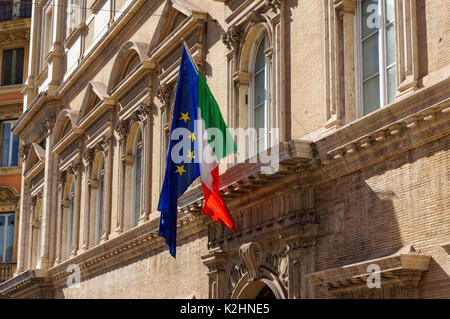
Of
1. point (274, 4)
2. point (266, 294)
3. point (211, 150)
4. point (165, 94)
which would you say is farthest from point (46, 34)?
point (266, 294)

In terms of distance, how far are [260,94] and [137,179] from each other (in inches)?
271

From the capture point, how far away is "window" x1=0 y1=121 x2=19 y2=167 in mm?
41531

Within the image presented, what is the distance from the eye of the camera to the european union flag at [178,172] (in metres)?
16.0

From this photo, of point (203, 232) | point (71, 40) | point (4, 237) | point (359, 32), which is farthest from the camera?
point (4, 237)

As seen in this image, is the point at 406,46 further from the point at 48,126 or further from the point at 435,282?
the point at 48,126

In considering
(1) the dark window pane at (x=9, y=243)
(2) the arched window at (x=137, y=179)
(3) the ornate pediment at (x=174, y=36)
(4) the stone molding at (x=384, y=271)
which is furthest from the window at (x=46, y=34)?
(4) the stone molding at (x=384, y=271)

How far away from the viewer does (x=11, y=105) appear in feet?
138

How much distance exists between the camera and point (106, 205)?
24.2 meters

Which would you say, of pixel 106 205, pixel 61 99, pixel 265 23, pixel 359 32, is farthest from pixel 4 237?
pixel 359 32

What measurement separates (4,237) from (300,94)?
27.2 metres

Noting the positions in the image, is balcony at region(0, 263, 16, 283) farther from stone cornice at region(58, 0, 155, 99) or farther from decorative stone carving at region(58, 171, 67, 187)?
stone cornice at region(58, 0, 155, 99)

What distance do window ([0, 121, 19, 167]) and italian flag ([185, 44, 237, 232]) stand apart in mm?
26664

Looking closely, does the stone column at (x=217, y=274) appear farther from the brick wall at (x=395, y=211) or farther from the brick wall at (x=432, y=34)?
the brick wall at (x=432, y=34)
